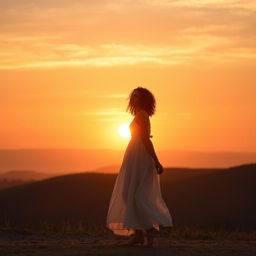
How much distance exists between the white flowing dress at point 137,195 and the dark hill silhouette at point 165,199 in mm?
19470

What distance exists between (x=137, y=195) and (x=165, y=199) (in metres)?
27.0

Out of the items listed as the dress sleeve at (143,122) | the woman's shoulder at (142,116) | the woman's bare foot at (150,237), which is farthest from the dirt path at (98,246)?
the woman's shoulder at (142,116)

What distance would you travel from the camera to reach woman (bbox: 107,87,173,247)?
50.3ft

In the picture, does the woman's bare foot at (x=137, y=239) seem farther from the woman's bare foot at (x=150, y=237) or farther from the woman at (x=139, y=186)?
the woman's bare foot at (x=150, y=237)

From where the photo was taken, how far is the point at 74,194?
144 feet

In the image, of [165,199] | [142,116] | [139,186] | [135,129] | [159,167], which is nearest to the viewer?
[159,167]

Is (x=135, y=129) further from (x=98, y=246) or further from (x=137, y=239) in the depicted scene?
(x=98, y=246)

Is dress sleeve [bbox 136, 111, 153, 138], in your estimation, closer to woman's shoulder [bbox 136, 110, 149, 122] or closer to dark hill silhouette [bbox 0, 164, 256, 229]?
woman's shoulder [bbox 136, 110, 149, 122]

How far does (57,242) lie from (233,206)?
22497 millimetres

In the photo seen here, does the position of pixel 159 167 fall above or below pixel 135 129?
below

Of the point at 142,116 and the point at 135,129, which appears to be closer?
the point at 142,116

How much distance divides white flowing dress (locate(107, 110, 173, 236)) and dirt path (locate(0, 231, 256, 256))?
43cm

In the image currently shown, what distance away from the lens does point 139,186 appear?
15.5 meters

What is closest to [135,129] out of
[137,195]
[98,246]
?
[137,195]
